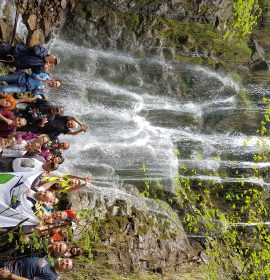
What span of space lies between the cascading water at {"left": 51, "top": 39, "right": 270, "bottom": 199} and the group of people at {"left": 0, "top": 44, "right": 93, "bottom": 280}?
322 cm

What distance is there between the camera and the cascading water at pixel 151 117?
44.4 feet

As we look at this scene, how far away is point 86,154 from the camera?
508 inches

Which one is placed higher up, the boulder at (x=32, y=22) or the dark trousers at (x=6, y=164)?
the boulder at (x=32, y=22)

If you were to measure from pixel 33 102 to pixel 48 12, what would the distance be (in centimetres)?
540

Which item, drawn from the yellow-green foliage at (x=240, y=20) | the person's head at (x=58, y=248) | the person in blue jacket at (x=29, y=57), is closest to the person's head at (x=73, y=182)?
the person's head at (x=58, y=248)

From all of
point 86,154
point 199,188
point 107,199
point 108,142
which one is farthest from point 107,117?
point 199,188

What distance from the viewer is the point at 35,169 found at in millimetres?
7863

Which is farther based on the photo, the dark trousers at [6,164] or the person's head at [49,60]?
the person's head at [49,60]

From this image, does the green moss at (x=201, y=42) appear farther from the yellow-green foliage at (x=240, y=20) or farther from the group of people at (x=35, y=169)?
Answer: the group of people at (x=35, y=169)

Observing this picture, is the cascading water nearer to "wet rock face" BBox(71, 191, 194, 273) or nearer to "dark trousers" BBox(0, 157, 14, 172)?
"wet rock face" BBox(71, 191, 194, 273)

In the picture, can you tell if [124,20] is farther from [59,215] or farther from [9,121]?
[59,215]

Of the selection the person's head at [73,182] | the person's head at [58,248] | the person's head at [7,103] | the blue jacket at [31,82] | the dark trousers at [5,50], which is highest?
the dark trousers at [5,50]

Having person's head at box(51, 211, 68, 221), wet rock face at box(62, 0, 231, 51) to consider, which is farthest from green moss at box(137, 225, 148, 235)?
wet rock face at box(62, 0, 231, 51)

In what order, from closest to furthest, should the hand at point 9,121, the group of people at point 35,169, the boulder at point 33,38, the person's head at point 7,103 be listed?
the group of people at point 35,169 → the hand at point 9,121 → the person's head at point 7,103 → the boulder at point 33,38
